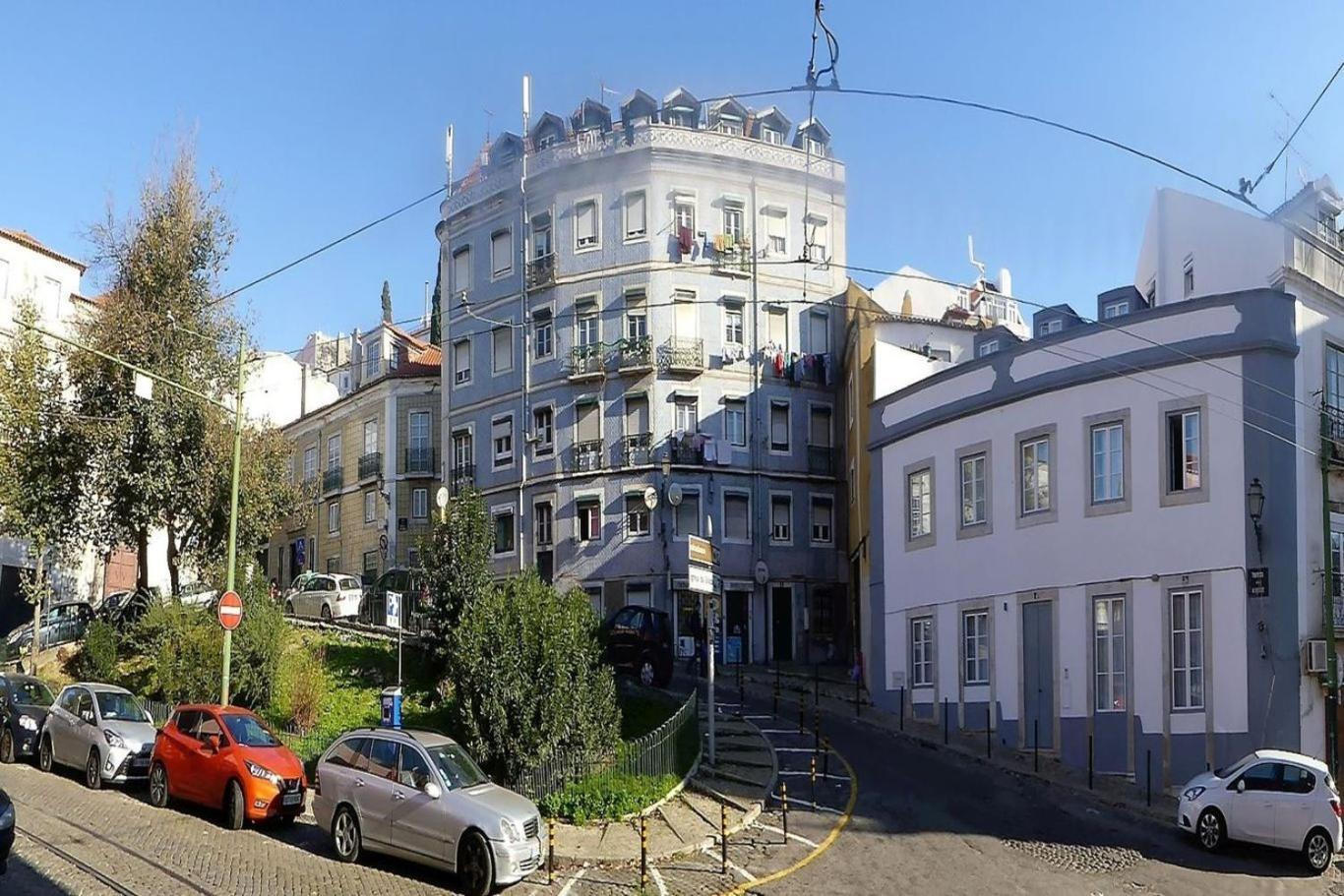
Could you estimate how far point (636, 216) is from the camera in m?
45.1

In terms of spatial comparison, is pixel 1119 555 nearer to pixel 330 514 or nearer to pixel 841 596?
pixel 841 596

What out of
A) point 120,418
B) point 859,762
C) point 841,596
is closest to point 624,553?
point 841,596

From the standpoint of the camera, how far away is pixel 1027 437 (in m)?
27.3

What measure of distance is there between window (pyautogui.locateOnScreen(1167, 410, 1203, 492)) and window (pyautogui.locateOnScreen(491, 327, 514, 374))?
90.1ft

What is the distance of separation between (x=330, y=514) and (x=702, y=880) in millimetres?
43874

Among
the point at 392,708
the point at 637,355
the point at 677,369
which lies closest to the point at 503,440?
the point at 637,355

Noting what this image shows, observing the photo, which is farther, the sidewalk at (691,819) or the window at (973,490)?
the window at (973,490)

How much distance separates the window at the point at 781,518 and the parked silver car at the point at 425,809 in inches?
1115

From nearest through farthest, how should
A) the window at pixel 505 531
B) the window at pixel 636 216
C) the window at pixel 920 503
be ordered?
the window at pixel 920 503
the window at pixel 636 216
the window at pixel 505 531

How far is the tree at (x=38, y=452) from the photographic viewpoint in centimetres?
3191

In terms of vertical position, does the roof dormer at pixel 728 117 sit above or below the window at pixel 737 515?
above

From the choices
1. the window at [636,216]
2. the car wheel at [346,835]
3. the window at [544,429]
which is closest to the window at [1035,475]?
the car wheel at [346,835]

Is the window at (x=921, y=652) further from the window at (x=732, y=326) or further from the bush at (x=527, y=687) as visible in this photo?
the window at (x=732, y=326)

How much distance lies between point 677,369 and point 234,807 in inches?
1074
